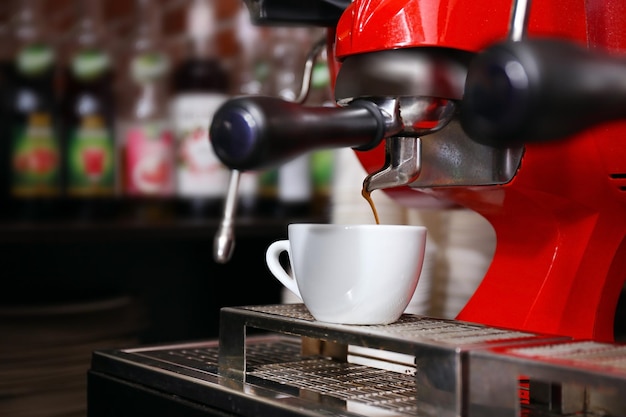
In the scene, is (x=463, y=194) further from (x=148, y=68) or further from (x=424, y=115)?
(x=148, y=68)

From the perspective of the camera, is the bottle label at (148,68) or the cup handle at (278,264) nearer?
the cup handle at (278,264)

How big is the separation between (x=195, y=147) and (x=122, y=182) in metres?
0.13

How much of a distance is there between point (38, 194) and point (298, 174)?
379 millimetres

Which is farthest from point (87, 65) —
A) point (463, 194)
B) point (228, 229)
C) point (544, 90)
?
point (544, 90)

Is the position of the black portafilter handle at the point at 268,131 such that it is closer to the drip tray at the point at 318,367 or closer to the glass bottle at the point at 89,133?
the drip tray at the point at 318,367

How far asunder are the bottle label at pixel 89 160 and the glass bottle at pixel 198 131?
0.10 meters

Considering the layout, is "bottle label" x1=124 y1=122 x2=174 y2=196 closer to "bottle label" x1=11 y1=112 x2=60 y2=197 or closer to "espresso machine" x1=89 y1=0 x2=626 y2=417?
"bottle label" x1=11 y1=112 x2=60 y2=197

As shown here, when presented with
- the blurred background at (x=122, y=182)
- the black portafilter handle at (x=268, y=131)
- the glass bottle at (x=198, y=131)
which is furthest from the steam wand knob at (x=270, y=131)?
the glass bottle at (x=198, y=131)

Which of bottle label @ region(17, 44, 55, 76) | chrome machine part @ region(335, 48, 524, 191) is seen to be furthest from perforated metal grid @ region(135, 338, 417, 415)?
bottle label @ region(17, 44, 55, 76)

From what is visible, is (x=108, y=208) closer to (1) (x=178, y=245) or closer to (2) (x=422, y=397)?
(1) (x=178, y=245)

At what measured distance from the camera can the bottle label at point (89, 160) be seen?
1.20 m

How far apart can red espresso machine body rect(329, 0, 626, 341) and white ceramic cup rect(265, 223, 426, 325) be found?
50mm

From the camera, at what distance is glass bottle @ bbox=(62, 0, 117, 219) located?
120cm

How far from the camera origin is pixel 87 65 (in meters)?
1.25
